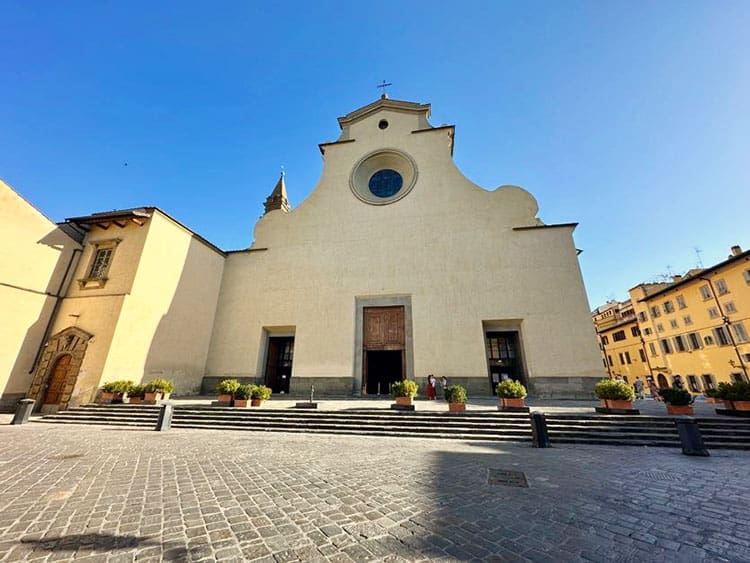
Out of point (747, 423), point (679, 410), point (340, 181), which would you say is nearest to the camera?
point (747, 423)

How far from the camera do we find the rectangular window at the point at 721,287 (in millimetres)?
23203

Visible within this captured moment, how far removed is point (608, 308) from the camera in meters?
44.3

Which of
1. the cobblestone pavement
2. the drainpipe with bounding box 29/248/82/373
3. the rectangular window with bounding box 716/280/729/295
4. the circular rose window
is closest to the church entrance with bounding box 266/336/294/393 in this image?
the drainpipe with bounding box 29/248/82/373

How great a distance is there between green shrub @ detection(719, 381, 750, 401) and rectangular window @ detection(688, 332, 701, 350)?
24.6 m

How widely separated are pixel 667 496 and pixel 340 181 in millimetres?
19023

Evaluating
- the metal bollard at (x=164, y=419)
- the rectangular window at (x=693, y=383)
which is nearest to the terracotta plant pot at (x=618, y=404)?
the metal bollard at (x=164, y=419)

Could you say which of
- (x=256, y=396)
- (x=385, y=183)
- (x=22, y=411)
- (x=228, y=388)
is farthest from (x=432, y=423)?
(x=385, y=183)

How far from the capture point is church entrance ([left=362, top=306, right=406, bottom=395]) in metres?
15.3

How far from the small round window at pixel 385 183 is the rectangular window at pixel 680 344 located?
31.0 meters

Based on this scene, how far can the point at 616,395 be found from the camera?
355 inches

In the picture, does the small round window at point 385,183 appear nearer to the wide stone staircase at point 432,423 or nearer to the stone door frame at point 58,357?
the wide stone staircase at point 432,423

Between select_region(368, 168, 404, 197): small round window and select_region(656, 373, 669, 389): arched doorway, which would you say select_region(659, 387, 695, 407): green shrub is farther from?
select_region(656, 373, 669, 389): arched doorway

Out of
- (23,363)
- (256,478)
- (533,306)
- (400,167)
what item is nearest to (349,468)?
(256,478)

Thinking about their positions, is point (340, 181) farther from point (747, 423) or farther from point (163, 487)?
point (747, 423)
